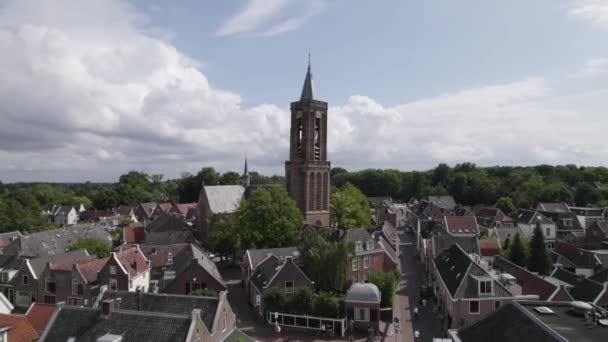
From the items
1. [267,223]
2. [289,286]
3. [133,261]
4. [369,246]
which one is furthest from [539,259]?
[133,261]

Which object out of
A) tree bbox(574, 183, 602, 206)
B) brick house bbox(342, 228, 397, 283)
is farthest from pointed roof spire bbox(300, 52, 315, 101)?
tree bbox(574, 183, 602, 206)

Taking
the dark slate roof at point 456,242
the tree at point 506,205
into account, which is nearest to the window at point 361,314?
the dark slate roof at point 456,242

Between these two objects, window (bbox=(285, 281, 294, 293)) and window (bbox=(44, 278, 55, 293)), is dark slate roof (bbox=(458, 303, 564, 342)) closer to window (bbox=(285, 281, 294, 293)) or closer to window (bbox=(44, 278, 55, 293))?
window (bbox=(285, 281, 294, 293))

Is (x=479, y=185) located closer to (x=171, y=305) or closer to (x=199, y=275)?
(x=199, y=275)

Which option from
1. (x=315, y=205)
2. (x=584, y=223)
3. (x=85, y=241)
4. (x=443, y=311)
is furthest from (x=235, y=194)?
(x=584, y=223)

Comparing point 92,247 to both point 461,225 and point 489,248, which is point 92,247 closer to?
point 489,248

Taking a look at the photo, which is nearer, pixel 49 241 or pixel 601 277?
pixel 601 277

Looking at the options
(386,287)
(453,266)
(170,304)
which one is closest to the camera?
(170,304)
